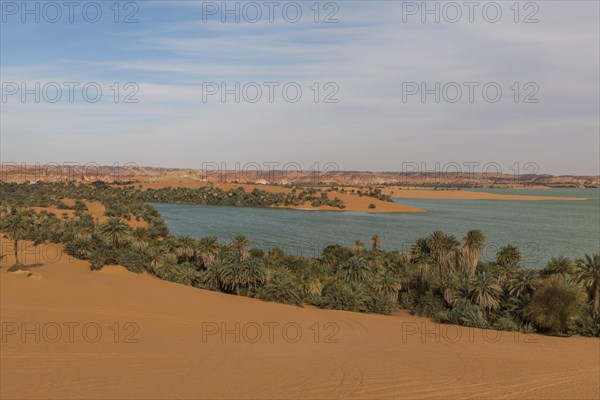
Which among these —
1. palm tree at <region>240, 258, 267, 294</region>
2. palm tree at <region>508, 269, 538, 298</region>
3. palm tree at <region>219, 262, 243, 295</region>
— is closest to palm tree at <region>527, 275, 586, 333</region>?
palm tree at <region>508, 269, 538, 298</region>

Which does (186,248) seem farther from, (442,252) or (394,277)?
(442,252)

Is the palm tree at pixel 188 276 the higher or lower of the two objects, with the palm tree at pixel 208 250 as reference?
lower

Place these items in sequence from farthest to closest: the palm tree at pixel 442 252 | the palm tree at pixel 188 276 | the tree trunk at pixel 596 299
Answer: the palm tree at pixel 442 252 → the palm tree at pixel 188 276 → the tree trunk at pixel 596 299

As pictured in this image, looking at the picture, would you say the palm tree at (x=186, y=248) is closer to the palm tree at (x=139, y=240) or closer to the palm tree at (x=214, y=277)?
the palm tree at (x=139, y=240)

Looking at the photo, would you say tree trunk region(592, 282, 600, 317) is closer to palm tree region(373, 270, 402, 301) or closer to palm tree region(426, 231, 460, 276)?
palm tree region(373, 270, 402, 301)

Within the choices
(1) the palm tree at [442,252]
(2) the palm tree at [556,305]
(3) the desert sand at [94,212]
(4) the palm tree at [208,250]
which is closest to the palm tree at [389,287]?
(1) the palm tree at [442,252]

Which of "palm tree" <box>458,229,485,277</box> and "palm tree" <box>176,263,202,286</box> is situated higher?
"palm tree" <box>458,229,485,277</box>

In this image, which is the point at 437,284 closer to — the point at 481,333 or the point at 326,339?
the point at 481,333
